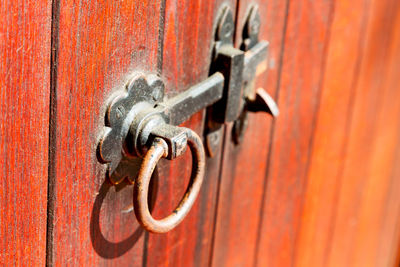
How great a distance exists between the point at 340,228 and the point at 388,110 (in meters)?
0.31

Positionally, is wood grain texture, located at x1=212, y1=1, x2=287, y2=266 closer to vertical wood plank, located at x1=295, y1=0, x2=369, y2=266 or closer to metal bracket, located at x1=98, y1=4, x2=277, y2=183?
metal bracket, located at x1=98, y1=4, x2=277, y2=183

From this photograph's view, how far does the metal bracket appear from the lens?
0.63m

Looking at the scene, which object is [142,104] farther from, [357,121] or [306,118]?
[357,121]

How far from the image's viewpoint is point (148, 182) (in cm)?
61

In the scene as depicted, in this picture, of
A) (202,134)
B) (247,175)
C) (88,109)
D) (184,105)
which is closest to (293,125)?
(247,175)

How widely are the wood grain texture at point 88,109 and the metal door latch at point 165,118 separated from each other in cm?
2

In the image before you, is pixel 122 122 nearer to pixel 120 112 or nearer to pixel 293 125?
pixel 120 112

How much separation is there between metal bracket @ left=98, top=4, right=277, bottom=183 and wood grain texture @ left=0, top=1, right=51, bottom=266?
3.2 inches

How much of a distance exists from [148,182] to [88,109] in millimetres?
90

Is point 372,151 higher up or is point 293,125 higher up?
point 293,125

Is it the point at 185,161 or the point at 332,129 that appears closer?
the point at 185,161

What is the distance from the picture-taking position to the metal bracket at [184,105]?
63 cm

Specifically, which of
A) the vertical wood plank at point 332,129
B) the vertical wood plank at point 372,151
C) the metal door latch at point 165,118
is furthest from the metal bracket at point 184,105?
the vertical wood plank at point 372,151

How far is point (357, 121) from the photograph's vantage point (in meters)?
1.37
